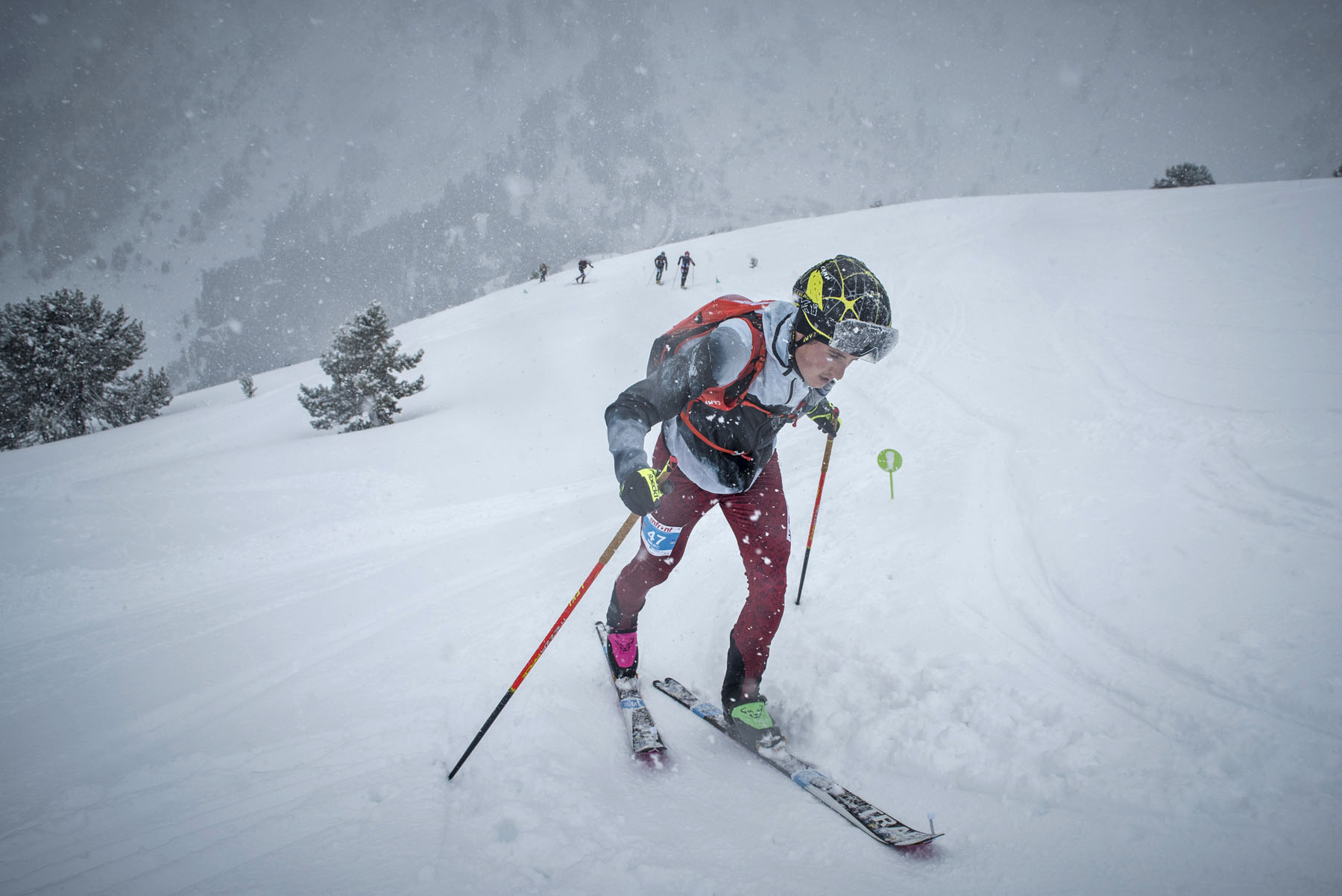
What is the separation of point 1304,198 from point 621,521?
2040 cm

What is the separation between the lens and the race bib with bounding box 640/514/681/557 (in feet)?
10.1

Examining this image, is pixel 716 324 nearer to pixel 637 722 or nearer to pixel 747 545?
pixel 747 545

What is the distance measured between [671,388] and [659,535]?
3.05 ft

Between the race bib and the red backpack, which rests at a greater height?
the red backpack

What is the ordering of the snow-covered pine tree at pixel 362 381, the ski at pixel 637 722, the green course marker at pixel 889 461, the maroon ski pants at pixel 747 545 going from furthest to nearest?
the snow-covered pine tree at pixel 362 381
the green course marker at pixel 889 461
the maroon ski pants at pixel 747 545
the ski at pixel 637 722

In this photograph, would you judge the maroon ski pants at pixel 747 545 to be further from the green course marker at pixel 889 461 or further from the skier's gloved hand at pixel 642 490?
the green course marker at pixel 889 461

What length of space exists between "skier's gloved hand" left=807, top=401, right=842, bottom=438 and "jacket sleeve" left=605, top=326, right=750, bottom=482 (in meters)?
1.43

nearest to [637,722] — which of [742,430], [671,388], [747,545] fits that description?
[747,545]

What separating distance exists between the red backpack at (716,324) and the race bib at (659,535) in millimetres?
766

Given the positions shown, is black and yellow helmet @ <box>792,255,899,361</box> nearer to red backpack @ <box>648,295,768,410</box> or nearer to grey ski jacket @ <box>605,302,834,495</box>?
grey ski jacket @ <box>605,302,834,495</box>

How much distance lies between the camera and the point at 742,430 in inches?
108

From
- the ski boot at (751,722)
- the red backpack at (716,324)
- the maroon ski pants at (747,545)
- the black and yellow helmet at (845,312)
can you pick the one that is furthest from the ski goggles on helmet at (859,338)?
the ski boot at (751,722)

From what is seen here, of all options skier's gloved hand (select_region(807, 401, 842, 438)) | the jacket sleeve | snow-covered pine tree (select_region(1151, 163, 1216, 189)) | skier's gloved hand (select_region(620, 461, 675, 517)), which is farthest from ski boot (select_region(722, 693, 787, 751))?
snow-covered pine tree (select_region(1151, 163, 1216, 189))

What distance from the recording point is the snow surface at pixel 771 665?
2186 millimetres
